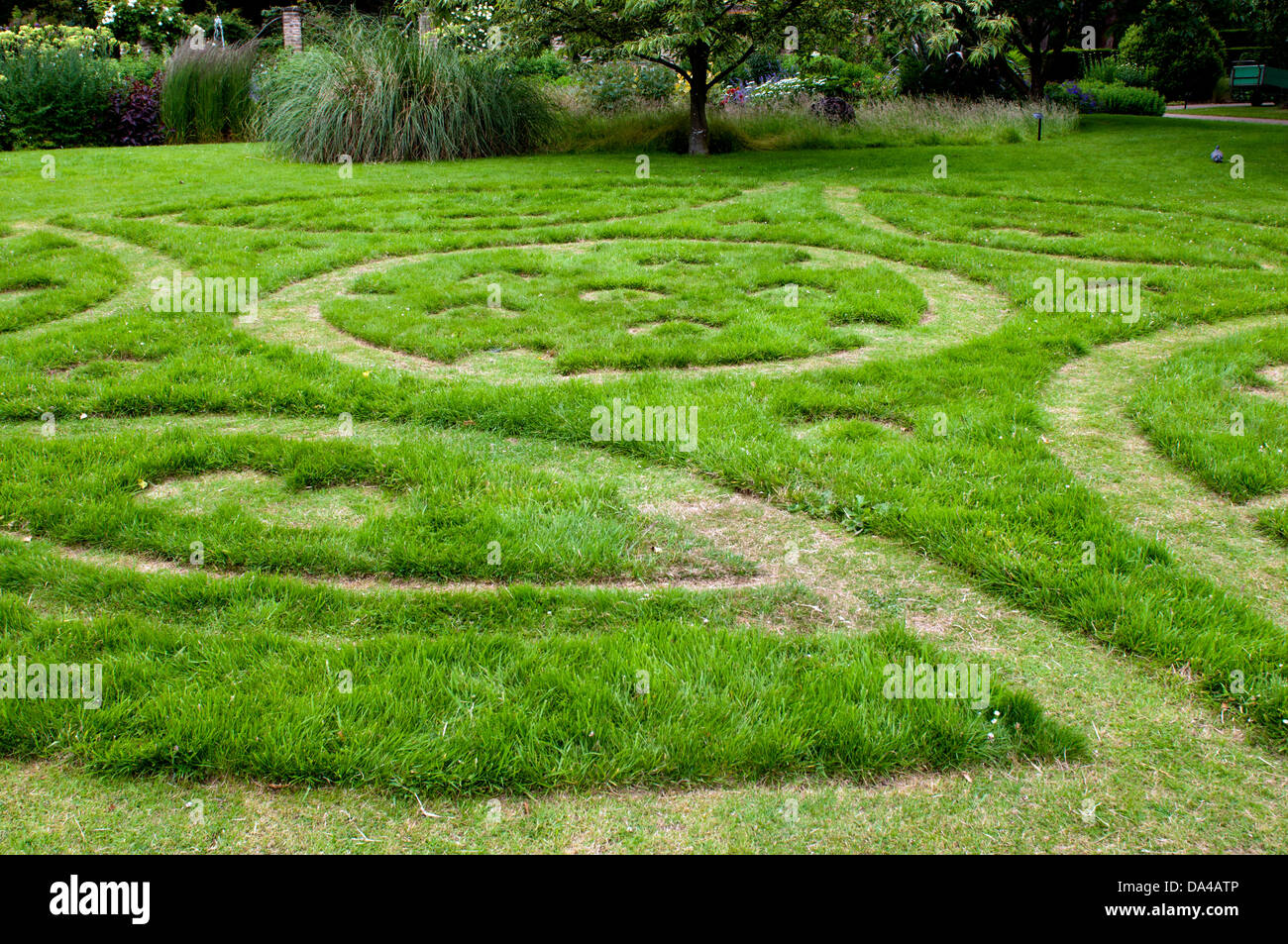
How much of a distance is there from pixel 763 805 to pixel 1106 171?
13.7 metres

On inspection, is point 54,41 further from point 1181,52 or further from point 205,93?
point 1181,52

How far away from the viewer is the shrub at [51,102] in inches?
714

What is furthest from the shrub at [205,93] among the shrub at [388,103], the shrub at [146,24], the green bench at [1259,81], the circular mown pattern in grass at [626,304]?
the green bench at [1259,81]

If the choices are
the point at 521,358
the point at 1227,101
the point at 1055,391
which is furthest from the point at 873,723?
the point at 1227,101

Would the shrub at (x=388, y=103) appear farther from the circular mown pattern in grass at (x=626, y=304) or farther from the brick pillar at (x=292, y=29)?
the brick pillar at (x=292, y=29)

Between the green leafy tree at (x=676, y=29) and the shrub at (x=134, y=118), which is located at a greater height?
the green leafy tree at (x=676, y=29)

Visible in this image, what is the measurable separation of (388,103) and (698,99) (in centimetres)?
499

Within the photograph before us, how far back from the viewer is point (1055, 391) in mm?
5461

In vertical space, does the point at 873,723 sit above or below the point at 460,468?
below

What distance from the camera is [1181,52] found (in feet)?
102

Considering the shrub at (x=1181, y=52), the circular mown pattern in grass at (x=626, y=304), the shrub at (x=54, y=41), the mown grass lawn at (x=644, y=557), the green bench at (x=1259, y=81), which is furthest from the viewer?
the shrub at (x=1181, y=52)

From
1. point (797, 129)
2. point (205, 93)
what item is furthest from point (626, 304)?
point (205, 93)

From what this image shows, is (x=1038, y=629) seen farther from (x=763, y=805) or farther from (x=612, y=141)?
(x=612, y=141)

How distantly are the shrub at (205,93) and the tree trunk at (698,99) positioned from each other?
9038 millimetres
